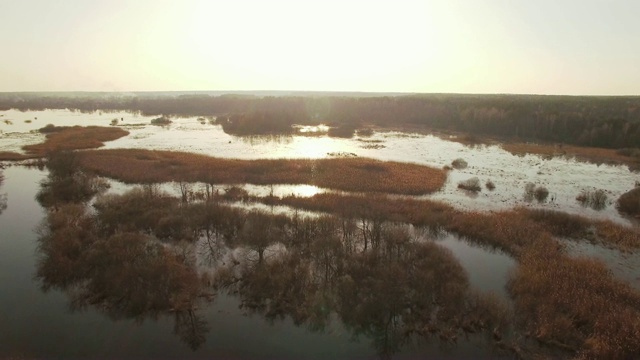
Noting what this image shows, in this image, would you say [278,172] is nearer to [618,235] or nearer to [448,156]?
[448,156]

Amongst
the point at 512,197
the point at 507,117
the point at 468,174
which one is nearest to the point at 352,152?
the point at 468,174

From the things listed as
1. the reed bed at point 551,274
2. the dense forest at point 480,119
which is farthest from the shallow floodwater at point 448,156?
the dense forest at point 480,119

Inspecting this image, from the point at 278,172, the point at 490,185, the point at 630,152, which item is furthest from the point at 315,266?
the point at 630,152

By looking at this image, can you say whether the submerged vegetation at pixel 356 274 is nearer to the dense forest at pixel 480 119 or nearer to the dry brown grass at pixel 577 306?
the dry brown grass at pixel 577 306

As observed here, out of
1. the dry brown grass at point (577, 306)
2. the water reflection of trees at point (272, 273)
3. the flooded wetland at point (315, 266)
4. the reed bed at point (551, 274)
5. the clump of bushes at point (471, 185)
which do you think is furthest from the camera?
the clump of bushes at point (471, 185)

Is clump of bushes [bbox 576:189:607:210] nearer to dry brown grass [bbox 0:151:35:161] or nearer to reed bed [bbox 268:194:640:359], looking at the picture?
reed bed [bbox 268:194:640:359]

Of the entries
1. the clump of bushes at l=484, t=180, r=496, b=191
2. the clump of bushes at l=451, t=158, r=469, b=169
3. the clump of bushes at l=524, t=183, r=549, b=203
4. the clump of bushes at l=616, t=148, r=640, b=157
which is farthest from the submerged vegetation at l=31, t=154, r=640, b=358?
the clump of bushes at l=616, t=148, r=640, b=157
